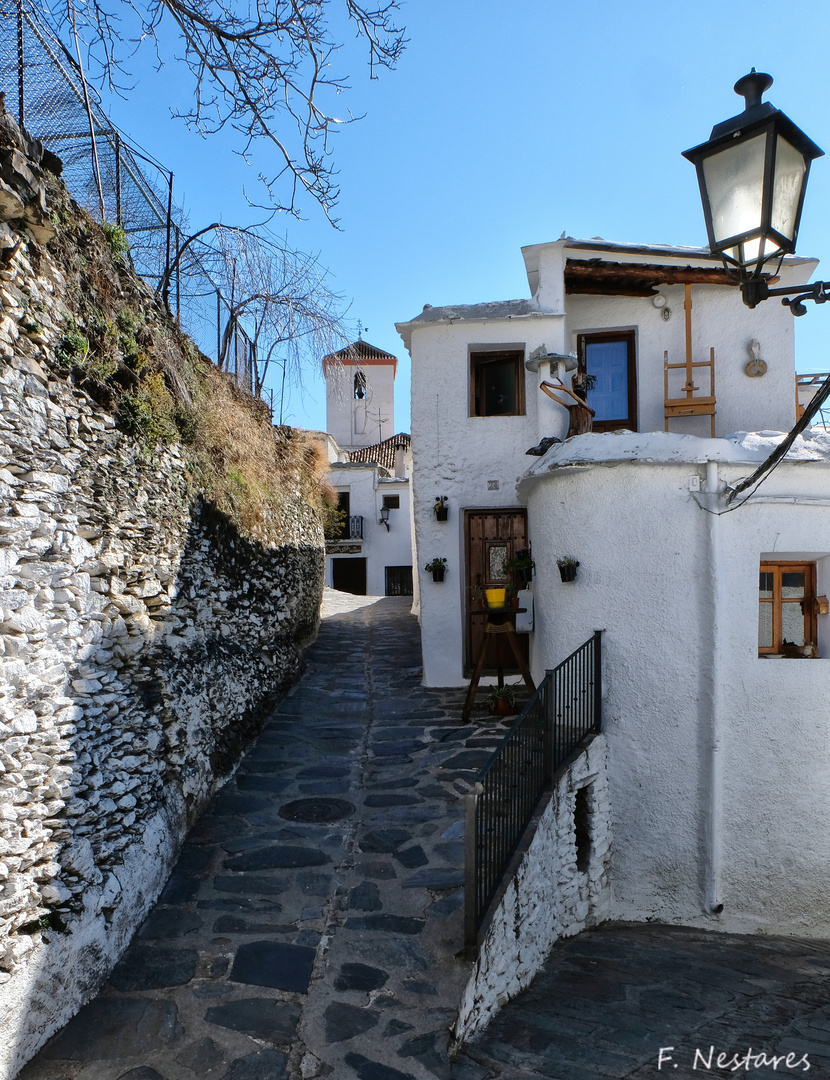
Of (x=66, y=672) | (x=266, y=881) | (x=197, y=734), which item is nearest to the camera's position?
(x=66, y=672)

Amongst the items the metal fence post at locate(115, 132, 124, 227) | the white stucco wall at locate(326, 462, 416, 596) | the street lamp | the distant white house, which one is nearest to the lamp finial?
the street lamp

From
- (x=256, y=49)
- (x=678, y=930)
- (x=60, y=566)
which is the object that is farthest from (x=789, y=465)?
(x=60, y=566)

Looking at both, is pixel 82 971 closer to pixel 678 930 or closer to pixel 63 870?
pixel 63 870

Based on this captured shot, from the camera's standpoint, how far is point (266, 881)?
5332 millimetres

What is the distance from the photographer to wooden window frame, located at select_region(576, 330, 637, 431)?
31.9 feet

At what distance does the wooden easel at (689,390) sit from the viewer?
357 inches

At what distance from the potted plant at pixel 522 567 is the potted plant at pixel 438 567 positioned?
0.97 meters

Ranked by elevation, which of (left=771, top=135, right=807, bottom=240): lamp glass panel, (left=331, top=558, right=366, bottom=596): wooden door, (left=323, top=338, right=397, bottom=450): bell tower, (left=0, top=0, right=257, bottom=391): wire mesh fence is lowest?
(left=331, top=558, right=366, bottom=596): wooden door

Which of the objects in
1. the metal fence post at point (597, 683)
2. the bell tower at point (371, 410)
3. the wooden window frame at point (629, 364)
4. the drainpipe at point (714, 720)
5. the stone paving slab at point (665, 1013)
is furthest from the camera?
the bell tower at point (371, 410)

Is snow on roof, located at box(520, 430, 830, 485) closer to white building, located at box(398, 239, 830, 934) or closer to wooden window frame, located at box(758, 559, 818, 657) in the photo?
white building, located at box(398, 239, 830, 934)

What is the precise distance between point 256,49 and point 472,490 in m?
6.33

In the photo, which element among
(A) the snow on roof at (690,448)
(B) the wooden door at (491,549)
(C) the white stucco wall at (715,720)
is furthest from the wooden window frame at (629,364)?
(C) the white stucco wall at (715,720)

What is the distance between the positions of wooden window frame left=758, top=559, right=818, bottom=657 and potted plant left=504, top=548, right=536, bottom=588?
8.26ft

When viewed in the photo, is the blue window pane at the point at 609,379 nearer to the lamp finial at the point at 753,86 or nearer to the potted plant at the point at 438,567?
the potted plant at the point at 438,567
